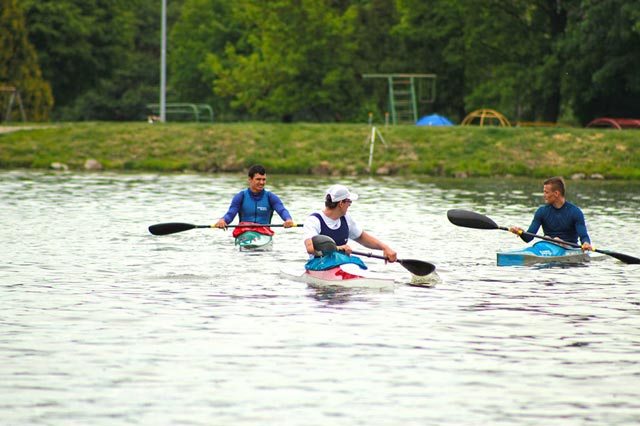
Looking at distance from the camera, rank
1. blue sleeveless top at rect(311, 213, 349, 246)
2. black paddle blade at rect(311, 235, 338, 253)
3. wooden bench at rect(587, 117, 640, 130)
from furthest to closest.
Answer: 1. wooden bench at rect(587, 117, 640, 130)
2. blue sleeveless top at rect(311, 213, 349, 246)
3. black paddle blade at rect(311, 235, 338, 253)

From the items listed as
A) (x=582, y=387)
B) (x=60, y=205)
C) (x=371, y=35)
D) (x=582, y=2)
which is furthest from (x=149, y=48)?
(x=582, y=387)

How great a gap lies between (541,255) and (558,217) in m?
0.71

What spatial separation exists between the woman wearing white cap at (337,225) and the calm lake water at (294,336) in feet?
2.26

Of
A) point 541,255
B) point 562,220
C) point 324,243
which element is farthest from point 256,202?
point 324,243

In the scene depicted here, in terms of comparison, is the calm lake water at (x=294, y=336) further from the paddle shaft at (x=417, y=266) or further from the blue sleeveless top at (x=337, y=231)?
the blue sleeveless top at (x=337, y=231)

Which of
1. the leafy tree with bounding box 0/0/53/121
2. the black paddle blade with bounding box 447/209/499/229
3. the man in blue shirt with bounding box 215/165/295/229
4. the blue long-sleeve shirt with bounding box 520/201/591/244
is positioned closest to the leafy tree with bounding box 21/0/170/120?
the leafy tree with bounding box 0/0/53/121

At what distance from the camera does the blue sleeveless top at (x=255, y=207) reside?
2047 centimetres

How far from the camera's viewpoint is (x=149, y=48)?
95.7 meters

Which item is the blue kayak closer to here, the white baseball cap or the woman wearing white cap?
the woman wearing white cap

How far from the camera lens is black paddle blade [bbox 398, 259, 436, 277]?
1634 cm

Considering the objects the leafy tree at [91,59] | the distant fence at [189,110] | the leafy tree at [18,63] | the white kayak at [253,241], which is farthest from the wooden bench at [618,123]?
the white kayak at [253,241]

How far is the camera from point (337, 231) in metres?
16.1

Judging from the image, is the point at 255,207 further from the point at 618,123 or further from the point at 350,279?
the point at 618,123

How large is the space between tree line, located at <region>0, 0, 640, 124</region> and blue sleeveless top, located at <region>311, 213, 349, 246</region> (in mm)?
31862
